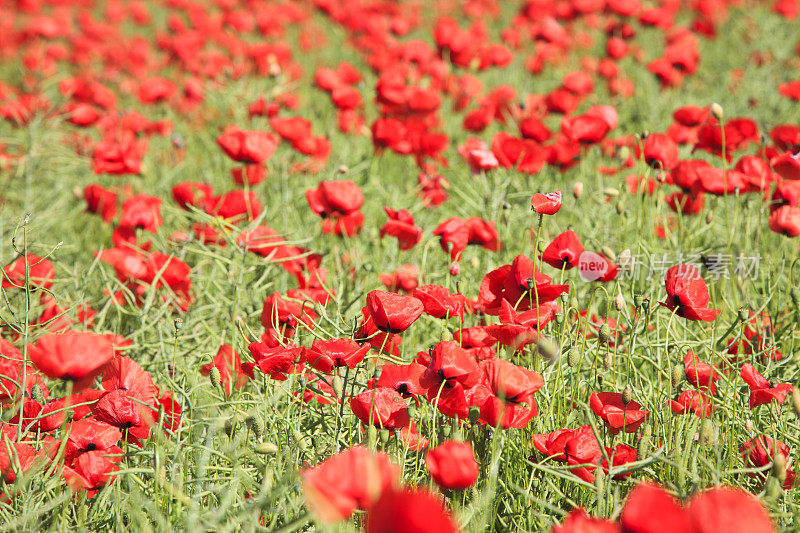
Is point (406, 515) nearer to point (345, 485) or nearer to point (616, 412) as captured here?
point (345, 485)

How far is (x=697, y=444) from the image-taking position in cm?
131

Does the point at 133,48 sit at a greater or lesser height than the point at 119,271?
lesser

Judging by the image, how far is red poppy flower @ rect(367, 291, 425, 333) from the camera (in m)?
1.23

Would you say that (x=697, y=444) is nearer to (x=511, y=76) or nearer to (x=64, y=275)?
(x=64, y=275)

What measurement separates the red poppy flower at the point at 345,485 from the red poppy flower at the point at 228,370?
0.65m

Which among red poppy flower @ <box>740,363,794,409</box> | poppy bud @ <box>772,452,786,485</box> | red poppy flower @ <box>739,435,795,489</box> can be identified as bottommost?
red poppy flower @ <box>739,435,795,489</box>

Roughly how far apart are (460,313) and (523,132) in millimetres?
1303

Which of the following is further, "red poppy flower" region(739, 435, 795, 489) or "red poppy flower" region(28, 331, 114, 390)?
"red poppy flower" region(739, 435, 795, 489)

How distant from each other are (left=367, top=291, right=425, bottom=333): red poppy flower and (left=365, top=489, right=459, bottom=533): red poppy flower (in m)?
0.52

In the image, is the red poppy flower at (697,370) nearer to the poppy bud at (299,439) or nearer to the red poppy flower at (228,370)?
the poppy bud at (299,439)

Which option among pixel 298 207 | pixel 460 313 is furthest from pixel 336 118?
pixel 460 313

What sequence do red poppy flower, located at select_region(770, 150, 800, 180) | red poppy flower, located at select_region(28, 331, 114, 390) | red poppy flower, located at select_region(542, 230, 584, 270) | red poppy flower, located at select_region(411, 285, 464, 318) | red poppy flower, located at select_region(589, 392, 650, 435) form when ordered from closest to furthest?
1. red poppy flower, located at select_region(28, 331, 114, 390)
2. red poppy flower, located at select_region(589, 392, 650, 435)
3. red poppy flower, located at select_region(411, 285, 464, 318)
4. red poppy flower, located at select_region(542, 230, 584, 270)
5. red poppy flower, located at select_region(770, 150, 800, 180)

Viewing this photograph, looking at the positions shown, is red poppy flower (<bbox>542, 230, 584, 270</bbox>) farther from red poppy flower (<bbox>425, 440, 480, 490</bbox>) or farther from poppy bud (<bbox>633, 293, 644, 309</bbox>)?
red poppy flower (<bbox>425, 440, 480, 490</bbox>)

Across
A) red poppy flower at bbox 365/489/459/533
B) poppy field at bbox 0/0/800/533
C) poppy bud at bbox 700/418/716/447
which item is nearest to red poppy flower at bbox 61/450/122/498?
poppy field at bbox 0/0/800/533
